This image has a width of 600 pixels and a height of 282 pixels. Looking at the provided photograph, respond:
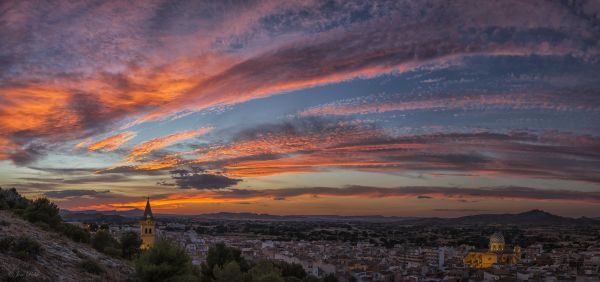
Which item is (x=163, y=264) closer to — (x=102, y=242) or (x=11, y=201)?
(x=102, y=242)

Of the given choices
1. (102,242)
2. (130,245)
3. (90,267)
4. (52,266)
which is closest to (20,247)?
(52,266)

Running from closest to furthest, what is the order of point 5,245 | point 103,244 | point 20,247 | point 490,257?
point 5,245 → point 20,247 → point 103,244 → point 490,257

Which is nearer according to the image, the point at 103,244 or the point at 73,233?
Result: the point at 73,233

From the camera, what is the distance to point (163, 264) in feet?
64.9

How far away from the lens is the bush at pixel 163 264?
768 inches

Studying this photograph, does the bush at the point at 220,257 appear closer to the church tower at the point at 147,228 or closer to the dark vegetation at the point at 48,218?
the dark vegetation at the point at 48,218

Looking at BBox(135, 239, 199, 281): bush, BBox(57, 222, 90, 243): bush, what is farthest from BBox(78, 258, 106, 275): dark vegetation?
BBox(57, 222, 90, 243): bush

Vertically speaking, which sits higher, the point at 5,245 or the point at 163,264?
the point at 5,245

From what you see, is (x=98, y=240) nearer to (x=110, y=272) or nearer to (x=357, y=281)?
(x=110, y=272)

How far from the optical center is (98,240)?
36188 mm

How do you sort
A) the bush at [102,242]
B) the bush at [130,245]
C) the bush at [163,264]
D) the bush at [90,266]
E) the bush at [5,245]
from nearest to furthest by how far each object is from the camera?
the bush at [5,245], the bush at [163,264], the bush at [90,266], the bush at [102,242], the bush at [130,245]

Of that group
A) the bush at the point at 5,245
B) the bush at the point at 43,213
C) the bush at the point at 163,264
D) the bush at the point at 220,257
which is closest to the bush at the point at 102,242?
the bush at the point at 43,213

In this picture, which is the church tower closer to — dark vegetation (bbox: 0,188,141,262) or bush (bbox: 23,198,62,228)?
dark vegetation (bbox: 0,188,141,262)

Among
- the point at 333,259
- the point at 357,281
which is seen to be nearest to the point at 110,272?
the point at 357,281
